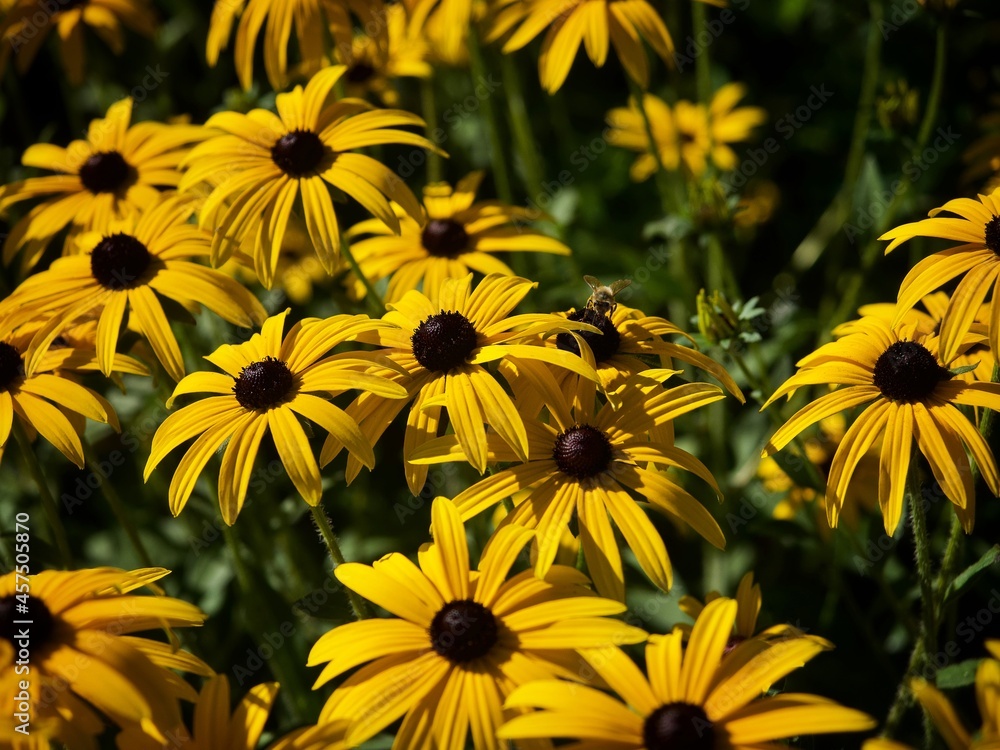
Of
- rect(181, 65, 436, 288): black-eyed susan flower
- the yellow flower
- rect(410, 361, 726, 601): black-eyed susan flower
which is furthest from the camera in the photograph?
the yellow flower

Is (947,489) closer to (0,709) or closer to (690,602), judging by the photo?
(690,602)

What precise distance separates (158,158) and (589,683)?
2.28m

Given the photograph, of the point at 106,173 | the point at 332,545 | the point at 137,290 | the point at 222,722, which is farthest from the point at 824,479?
the point at 106,173

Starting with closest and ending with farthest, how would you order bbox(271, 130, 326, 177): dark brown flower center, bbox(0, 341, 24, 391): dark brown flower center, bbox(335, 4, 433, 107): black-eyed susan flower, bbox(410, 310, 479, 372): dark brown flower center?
bbox(410, 310, 479, 372): dark brown flower center, bbox(0, 341, 24, 391): dark brown flower center, bbox(271, 130, 326, 177): dark brown flower center, bbox(335, 4, 433, 107): black-eyed susan flower

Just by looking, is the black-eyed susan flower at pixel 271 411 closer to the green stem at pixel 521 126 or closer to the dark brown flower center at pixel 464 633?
the dark brown flower center at pixel 464 633

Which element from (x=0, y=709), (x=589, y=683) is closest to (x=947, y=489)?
(x=589, y=683)

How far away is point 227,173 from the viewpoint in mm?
2812

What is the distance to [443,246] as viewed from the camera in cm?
295

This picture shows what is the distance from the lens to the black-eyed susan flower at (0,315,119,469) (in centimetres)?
238

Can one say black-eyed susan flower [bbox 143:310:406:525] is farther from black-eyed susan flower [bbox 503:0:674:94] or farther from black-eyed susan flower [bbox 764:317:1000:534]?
black-eyed susan flower [bbox 503:0:674:94]

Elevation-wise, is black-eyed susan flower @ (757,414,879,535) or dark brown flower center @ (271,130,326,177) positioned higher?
dark brown flower center @ (271,130,326,177)

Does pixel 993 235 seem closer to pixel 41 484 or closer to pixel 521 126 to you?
pixel 521 126

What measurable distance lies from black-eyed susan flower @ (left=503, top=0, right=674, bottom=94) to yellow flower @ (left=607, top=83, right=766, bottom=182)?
3.59 feet

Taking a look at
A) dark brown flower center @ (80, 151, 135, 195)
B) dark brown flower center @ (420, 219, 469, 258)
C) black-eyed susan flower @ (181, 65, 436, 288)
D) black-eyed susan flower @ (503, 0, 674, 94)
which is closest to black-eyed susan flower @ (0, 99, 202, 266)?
dark brown flower center @ (80, 151, 135, 195)
